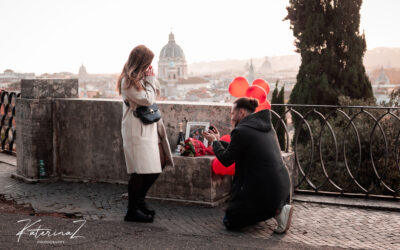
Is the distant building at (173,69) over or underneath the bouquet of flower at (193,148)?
over

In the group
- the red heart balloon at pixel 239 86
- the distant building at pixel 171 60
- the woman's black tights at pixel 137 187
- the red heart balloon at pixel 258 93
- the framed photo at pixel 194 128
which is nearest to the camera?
the woman's black tights at pixel 137 187

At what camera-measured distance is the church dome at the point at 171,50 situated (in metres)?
157

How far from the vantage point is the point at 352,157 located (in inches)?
610

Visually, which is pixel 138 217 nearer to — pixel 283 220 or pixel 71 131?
pixel 283 220

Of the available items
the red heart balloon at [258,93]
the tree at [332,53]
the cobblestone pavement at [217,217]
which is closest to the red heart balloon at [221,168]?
the cobblestone pavement at [217,217]

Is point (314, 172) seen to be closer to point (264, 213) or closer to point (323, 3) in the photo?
point (323, 3)

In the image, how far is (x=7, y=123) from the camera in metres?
9.44

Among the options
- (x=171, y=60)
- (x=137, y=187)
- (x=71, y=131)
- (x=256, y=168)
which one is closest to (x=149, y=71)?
(x=137, y=187)

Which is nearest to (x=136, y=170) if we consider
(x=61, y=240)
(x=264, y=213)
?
(x=61, y=240)

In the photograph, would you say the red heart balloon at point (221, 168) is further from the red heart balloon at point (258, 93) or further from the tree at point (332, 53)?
the tree at point (332, 53)

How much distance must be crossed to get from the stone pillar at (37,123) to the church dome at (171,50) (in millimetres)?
151637

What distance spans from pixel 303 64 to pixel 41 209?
21074mm

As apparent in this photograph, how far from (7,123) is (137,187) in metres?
5.63

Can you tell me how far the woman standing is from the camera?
15.3ft
